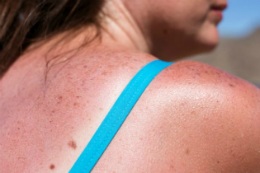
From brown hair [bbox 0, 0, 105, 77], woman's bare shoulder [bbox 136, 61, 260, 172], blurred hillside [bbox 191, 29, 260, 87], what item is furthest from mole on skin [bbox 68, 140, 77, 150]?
blurred hillside [bbox 191, 29, 260, 87]

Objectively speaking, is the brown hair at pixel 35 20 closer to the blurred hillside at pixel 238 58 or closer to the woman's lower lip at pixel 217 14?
the woman's lower lip at pixel 217 14

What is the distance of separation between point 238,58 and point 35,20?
32.9ft

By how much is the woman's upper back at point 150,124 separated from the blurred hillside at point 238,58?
7907 mm

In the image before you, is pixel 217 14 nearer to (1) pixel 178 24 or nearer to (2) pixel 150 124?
(1) pixel 178 24

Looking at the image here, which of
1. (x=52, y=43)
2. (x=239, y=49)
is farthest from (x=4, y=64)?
(x=239, y=49)

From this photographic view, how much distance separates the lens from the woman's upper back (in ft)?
2.97

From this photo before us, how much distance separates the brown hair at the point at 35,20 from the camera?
134cm

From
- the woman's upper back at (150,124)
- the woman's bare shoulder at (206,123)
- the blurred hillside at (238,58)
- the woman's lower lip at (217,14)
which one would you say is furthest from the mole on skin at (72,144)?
the blurred hillside at (238,58)

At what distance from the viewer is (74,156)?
3.04 feet

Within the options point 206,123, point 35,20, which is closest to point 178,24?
point 35,20

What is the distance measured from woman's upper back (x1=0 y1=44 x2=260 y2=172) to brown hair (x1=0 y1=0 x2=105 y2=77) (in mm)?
363

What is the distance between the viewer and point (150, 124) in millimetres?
923

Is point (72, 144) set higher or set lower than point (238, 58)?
higher

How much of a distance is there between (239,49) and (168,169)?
37.1ft
